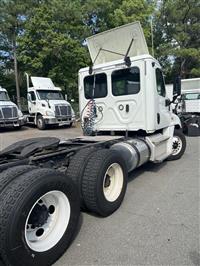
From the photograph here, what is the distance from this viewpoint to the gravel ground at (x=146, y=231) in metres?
2.88

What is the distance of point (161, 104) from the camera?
20.8ft

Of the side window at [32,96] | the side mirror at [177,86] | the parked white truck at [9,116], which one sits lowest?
the parked white truck at [9,116]

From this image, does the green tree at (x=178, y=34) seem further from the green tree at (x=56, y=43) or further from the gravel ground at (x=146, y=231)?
the gravel ground at (x=146, y=231)

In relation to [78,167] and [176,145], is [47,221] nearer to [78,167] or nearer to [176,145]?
A: [78,167]

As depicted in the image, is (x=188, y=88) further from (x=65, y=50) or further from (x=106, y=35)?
(x=106, y=35)

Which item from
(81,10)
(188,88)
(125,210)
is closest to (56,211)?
(125,210)

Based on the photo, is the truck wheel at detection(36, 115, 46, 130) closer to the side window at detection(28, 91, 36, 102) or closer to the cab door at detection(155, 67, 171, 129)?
the side window at detection(28, 91, 36, 102)

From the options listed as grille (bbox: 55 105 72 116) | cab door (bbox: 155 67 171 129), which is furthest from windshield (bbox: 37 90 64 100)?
cab door (bbox: 155 67 171 129)

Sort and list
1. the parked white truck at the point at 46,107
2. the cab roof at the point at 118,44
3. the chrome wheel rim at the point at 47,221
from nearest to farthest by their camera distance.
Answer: the chrome wheel rim at the point at 47,221 → the cab roof at the point at 118,44 → the parked white truck at the point at 46,107

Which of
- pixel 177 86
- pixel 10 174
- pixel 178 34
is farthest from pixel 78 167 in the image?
pixel 178 34

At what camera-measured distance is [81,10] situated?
24.4m

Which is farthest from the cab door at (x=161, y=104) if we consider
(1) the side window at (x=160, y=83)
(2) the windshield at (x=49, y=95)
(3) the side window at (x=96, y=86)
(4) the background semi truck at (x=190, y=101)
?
(2) the windshield at (x=49, y=95)

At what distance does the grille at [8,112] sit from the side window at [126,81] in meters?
11.8

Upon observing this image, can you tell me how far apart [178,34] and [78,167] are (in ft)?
90.9
